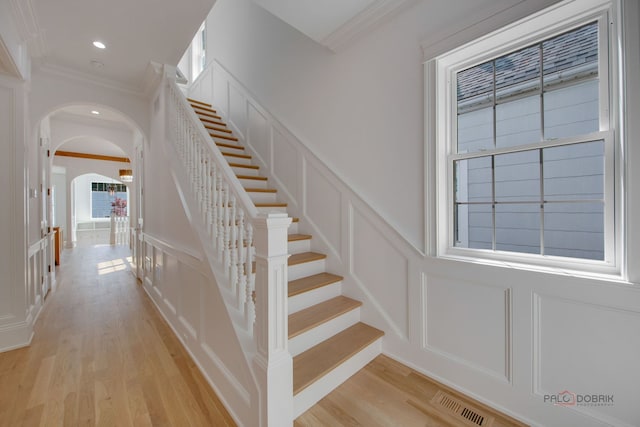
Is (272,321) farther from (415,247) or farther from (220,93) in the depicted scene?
(220,93)

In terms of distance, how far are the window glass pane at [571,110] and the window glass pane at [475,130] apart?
0.96ft

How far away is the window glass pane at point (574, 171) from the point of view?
140cm

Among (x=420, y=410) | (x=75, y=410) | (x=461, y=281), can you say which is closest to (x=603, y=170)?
(x=461, y=281)

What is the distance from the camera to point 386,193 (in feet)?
7.02

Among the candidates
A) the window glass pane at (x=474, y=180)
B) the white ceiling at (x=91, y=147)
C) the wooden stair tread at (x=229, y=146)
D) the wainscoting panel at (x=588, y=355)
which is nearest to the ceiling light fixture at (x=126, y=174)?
the white ceiling at (x=91, y=147)

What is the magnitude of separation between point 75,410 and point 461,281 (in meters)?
2.59

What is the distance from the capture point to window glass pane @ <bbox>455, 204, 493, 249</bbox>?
1794mm

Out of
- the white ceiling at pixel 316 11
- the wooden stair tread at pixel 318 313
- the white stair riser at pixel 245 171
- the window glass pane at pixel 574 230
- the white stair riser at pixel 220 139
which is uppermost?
the white ceiling at pixel 316 11

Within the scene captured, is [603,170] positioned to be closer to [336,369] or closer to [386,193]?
[386,193]

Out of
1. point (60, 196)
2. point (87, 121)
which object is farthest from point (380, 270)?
point (60, 196)

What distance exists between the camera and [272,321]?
4.31 feet

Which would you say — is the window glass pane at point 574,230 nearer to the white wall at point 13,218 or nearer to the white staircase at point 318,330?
the white staircase at point 318,330

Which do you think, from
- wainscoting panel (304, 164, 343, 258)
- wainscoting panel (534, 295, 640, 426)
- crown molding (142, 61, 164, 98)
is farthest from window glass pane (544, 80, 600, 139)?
crown molding (142, 61, 164, 98)

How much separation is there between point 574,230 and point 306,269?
6.12ft
